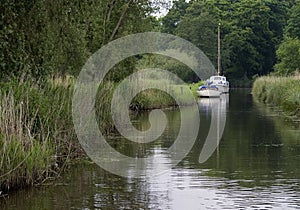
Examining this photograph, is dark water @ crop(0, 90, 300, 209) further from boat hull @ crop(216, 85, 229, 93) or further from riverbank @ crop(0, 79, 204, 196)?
boat hull @ crop(216, 85, 229, 93)

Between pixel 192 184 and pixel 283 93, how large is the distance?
2650 centimetres

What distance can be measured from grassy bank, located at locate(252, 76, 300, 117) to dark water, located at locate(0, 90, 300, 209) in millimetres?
11575

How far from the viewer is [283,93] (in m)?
37.8

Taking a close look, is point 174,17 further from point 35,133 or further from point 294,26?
point 35,133

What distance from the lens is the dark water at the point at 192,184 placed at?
10578 mm

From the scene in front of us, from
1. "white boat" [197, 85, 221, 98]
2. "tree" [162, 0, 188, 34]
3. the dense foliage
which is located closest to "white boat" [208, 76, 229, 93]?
"white boat" [197, 85, 221, 98]

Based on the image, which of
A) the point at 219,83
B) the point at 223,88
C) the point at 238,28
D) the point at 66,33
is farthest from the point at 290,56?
the point at 66,33

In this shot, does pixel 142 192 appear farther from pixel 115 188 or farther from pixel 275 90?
pixel 275 90

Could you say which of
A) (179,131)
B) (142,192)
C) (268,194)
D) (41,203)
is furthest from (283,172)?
(179,131)

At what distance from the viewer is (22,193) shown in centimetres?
1103

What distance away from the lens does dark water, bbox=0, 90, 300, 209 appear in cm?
1058

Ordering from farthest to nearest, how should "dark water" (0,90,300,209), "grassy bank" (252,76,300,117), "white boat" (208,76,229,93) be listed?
1. "white boat" (208,76,229,93)
2. "grassy bank" (252,76,300,117)
3. "dark water" (0,90,300,209)

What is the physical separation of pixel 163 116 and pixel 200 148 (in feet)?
40.2

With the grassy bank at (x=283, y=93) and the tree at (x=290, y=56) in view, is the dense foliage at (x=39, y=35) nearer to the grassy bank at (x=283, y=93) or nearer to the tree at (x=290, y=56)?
the grassy bank at (x=283, y=93)
